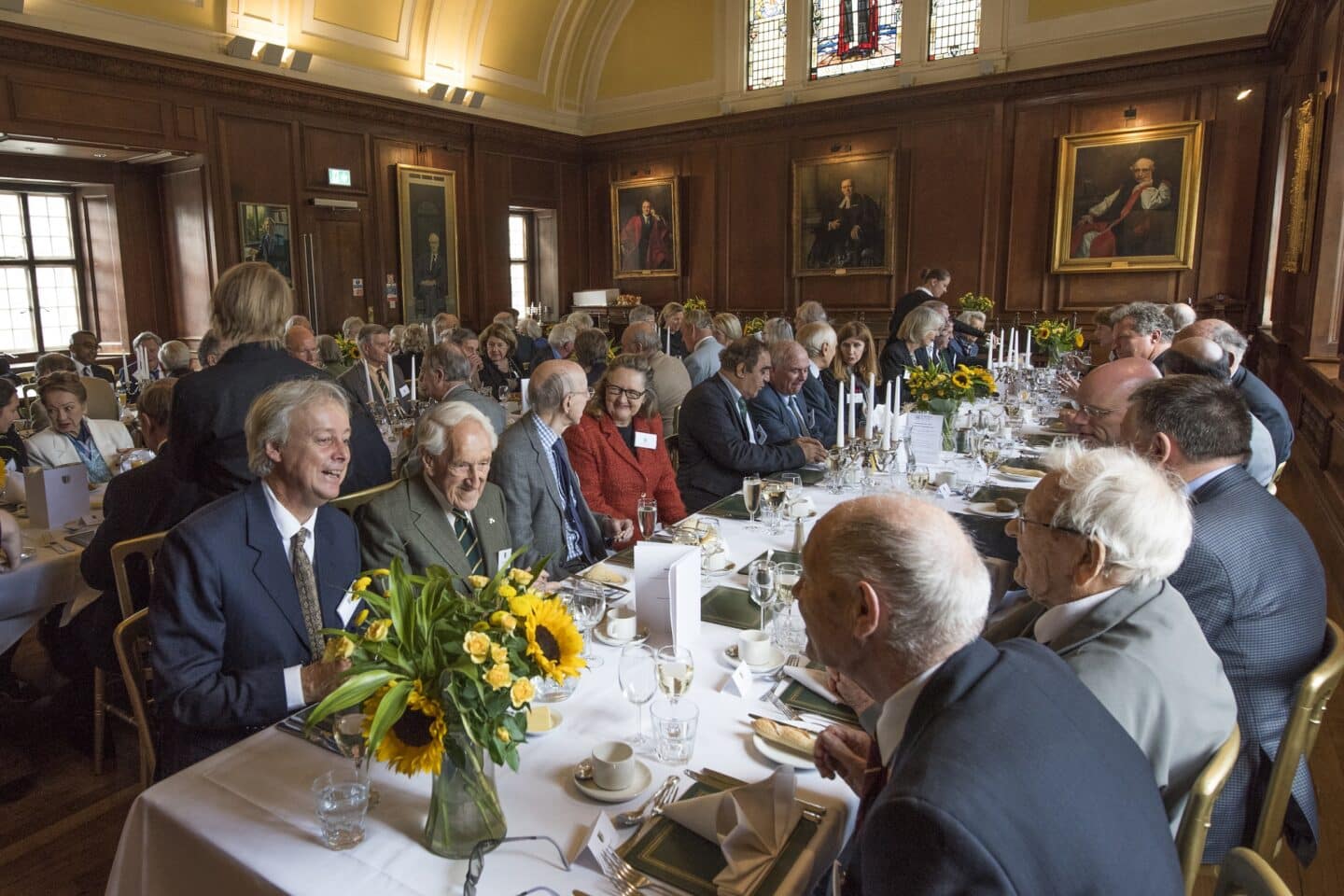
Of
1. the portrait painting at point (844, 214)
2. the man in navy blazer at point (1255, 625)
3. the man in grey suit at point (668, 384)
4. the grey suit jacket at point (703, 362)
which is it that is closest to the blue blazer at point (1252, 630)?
the man in navy blazer at point (1255, 625)

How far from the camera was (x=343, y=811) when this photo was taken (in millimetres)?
1487

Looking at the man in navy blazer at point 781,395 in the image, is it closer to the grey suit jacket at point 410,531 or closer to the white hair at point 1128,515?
the grey suit jacket at point 410,531

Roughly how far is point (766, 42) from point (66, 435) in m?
11.4

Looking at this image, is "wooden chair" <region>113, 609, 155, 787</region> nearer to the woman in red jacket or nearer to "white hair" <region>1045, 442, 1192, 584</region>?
the woman in red jacket

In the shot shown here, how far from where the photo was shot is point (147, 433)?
4027mm

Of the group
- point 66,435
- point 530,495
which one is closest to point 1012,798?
point 530,495

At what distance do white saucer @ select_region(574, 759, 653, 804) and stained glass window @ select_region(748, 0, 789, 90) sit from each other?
12921 millimetres

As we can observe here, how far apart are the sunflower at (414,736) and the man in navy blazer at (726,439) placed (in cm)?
323

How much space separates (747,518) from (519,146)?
11770 millimetres

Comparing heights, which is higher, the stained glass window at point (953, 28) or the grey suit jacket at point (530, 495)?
the stained glass window at point (953, 28)

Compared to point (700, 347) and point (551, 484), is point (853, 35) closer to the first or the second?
point (700, 347)

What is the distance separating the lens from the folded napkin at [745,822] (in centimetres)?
137

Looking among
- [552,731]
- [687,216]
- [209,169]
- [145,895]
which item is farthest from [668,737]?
[687,216]

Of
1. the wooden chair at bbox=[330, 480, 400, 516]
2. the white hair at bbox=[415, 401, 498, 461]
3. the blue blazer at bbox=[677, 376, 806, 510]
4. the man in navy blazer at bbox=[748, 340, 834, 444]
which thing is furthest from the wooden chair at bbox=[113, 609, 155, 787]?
the man in navy blazer at bbox=[748, 340, 834, 444]
